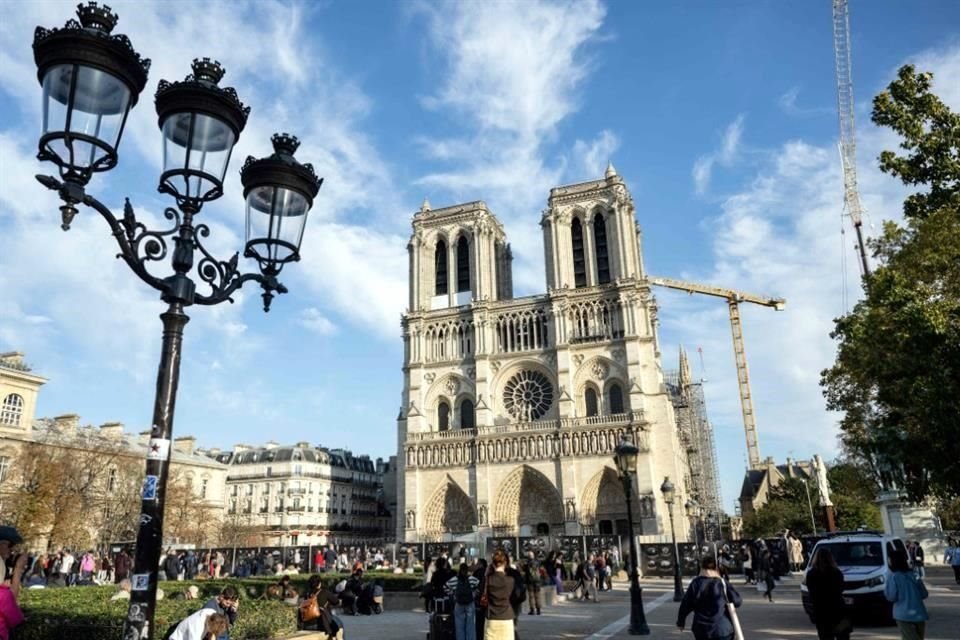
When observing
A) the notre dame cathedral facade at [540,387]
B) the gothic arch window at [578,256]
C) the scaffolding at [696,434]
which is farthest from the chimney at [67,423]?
the scaffolding at [696,434]

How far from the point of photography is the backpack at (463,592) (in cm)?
936

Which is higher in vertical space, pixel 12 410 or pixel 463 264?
pixel 463 264

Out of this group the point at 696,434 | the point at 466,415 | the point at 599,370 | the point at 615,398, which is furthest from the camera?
the point at 696,434

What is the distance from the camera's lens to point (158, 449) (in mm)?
4672

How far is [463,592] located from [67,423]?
39.2 metres

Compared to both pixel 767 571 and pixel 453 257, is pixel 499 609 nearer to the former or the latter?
pixel 767 571

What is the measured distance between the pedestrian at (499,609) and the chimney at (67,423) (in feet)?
129

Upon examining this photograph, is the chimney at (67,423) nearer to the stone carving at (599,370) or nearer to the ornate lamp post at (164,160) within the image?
the stone carving at (599,370)

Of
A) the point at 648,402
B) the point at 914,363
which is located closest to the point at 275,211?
the point at 914,363

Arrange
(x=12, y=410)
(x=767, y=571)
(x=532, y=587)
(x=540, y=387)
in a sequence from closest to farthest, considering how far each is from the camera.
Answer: (x=532, y=587), (x=767, y=571), (x=12, y=410), (x=540, y=387)

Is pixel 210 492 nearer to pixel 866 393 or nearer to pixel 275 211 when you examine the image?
pixel 866 393

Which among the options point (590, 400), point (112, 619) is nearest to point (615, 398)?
point (590, 400)

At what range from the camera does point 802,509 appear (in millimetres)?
53062

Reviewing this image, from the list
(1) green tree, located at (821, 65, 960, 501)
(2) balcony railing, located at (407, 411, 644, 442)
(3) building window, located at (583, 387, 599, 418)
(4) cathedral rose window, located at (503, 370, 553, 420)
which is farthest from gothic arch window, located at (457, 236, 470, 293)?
(1) green tree, located at (821, 65, 960, 501)
